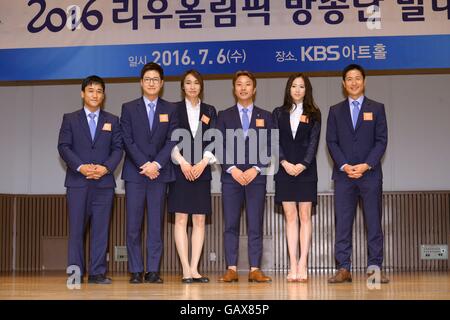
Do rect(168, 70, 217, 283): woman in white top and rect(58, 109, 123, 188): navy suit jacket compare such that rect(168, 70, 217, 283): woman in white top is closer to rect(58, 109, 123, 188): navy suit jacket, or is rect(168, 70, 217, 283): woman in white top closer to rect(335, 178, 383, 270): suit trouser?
rect(58, 109, 123, 188): navy suit jacket

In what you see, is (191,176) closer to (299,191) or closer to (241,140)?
(241,140)

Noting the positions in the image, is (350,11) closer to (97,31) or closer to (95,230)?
(97,31)

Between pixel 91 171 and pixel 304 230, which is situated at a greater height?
pixel 91 171

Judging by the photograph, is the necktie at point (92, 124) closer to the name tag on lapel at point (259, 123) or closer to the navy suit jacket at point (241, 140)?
the navy suit jacket at point (241, 140)

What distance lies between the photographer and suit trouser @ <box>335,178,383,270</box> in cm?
519

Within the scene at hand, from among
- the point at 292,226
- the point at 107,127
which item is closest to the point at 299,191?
the point at 292,226

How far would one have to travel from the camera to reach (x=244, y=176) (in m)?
5.27

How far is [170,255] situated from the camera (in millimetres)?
7805

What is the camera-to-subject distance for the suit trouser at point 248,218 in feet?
17.4

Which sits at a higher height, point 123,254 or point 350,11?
point 350,11

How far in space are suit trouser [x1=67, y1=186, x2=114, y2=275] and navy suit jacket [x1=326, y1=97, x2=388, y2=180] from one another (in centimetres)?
172

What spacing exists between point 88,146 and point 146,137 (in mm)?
442
